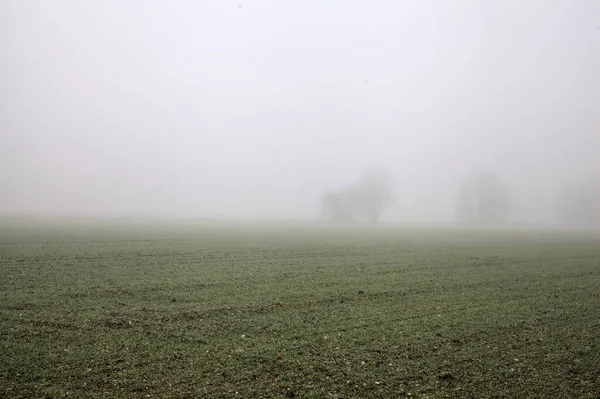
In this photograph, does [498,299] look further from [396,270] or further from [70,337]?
[70,337]

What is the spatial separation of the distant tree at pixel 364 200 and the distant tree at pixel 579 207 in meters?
81.4

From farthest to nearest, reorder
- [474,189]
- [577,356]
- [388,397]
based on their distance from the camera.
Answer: [474,189]
[577,356]
[388,397]

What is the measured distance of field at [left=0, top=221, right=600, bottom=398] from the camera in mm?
7156

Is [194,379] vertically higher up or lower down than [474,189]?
lower down

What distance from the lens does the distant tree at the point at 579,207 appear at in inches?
5394

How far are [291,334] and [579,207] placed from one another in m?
171

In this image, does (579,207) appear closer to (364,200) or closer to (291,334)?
(364,200)

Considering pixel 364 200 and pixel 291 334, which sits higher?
pixel 364 200

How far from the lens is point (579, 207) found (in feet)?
465

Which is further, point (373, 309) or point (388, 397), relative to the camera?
point (373, 309)

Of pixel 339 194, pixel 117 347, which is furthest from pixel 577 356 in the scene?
pixel 339 194

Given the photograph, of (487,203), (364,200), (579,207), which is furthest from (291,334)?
(579,207)

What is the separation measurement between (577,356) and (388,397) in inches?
214

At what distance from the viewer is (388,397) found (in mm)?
6738
